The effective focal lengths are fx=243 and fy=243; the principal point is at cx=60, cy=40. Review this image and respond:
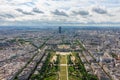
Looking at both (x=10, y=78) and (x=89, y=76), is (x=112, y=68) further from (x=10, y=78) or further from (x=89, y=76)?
(x=10, y=78)

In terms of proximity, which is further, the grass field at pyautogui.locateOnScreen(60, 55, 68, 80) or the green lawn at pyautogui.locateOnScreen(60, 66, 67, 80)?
the grass field at pyautogui.locateOnScreen(60, 55, 68, 80)

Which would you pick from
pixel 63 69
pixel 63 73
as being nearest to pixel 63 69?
pixel 63 69

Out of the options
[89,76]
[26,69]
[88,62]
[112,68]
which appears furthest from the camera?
[88,62]

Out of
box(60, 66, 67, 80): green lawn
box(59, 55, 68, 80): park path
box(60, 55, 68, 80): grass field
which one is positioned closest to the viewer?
box(60, 66, 67, 80): green lawn

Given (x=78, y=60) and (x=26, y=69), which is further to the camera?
(x=78, y=60)

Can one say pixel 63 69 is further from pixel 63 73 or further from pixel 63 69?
pixel 63 73

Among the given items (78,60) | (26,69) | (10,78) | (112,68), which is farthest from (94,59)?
(10,78)

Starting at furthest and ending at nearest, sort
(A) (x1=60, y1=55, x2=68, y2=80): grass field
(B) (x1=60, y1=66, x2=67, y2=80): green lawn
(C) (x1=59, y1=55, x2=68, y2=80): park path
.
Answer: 1. (C) (x1=59, y1=55, x2=68, y2=80): park path
2. (A) (x1=60, y1=55, x2=68, y2=80): grass field
3. (B) (x1=60, y1=66, x2=67, y2=80): green lawn

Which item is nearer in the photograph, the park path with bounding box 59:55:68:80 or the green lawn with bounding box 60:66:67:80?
the green lawn with bounding box 60:66:67:80

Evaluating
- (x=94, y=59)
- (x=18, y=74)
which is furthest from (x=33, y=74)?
(x=94, y=59)

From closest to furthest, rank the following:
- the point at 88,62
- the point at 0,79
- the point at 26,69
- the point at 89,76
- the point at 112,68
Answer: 1. the point at 0,79
2. the point at 89,76
3. the point at 26,69
4. the point at 112,68
5. the point at 88,62
